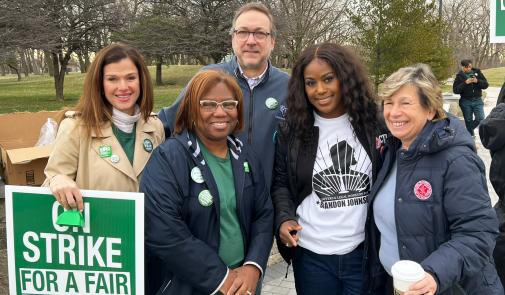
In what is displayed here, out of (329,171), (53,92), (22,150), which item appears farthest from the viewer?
(53,92)

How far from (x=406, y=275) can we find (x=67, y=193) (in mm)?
1514

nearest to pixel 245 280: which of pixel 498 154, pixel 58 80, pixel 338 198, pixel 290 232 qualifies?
pixel 290 232

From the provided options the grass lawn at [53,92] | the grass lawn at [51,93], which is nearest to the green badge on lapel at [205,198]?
the grass lawn at [53,92]

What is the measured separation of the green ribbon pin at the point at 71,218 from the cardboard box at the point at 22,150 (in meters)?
1.96

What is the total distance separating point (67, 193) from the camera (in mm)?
2219

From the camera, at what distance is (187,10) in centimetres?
2486

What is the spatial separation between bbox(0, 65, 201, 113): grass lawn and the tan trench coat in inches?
525

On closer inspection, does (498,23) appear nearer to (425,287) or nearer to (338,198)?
(338,198)

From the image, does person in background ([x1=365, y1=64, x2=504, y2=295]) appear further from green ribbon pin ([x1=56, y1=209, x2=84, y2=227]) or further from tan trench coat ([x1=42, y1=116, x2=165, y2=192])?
green ribbon pin ([x1=56, y1=209, x2=84, y2=227])

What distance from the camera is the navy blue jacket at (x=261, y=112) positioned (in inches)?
120

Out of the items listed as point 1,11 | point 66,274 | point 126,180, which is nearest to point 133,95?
point 126,180

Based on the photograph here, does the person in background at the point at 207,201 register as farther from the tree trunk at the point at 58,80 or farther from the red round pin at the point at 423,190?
the tree trunk at the point at 58,80

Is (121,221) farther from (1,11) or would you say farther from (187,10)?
(187,10)

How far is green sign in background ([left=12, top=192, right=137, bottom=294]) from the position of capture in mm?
2301
